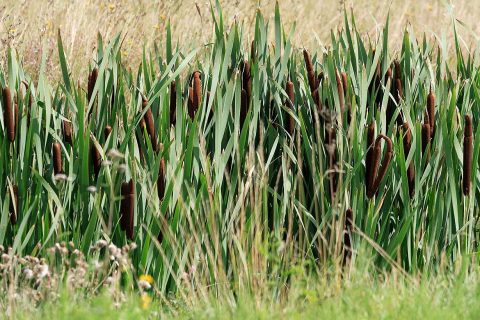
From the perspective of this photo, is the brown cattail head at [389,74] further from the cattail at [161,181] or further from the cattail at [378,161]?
the cattail at [161,181]

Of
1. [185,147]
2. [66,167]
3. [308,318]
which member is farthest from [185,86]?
[308,318]

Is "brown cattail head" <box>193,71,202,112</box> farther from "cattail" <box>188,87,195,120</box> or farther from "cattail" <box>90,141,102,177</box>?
"cattail" <box>90,141,102,177</box>

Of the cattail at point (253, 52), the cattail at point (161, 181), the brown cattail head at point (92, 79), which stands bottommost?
the cattail at point (161, 181)

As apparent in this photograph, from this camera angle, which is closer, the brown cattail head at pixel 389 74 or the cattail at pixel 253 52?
the cattail at pixel 253 52

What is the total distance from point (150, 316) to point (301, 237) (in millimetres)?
792

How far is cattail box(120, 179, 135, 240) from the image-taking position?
10.5 ft

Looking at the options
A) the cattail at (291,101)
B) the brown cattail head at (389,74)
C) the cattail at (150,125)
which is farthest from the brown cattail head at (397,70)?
the cattail at (150,125)

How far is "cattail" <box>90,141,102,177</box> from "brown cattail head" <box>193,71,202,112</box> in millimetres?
430

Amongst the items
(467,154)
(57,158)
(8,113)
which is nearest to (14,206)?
(57,158)

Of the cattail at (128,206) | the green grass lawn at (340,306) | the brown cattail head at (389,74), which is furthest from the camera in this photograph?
the brown cattail head at (389,74)

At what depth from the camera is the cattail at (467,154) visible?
3.43 metres

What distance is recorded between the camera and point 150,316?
2992 mm

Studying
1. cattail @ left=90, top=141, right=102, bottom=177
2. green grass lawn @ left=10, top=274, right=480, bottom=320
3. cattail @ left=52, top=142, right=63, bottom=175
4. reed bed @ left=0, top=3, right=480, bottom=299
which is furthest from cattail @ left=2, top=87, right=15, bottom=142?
green grass lawn @ left=10, top=274, right=480, bottom=320

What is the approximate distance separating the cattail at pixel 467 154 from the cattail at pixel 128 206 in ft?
4.15
